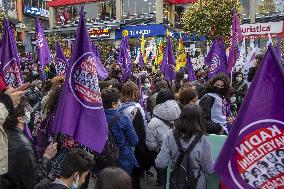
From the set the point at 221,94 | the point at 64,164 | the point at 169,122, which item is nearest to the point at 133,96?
the point at 169,122

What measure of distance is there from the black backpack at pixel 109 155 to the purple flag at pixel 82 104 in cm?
93

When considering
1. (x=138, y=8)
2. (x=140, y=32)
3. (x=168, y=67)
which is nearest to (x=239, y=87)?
(x=168, y=67)

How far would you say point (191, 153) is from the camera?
4.69m

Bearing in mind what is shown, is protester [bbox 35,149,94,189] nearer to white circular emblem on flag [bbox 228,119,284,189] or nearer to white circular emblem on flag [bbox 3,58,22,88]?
white circular emblem on flag [bbox 228,119,284,189]

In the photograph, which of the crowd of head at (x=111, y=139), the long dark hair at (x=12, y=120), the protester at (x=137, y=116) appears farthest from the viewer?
the protester at (x=137, y=116)

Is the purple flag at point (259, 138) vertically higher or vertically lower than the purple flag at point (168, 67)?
higher

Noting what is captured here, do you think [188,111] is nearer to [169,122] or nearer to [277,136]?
[169,122]

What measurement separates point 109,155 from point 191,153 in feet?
3.66

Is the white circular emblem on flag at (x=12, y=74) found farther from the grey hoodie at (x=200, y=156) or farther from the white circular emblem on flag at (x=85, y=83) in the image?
the grey hoodie at (x=200, y=156)

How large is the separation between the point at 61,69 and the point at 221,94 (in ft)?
17.5

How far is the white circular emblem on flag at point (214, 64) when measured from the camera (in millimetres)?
12000

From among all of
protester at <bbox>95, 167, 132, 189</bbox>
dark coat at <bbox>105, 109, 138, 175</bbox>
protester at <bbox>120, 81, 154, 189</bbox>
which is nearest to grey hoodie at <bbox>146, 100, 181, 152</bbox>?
protester at <bbox>120, 81, 154, 189</bbox>

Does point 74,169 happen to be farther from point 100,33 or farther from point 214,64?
point 100,33

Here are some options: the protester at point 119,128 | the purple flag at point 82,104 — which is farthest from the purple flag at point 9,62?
the purple flag at point 82,104
